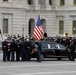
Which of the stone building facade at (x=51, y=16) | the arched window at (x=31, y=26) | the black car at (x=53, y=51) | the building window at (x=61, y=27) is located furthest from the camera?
the building window at (x=61, y=27)

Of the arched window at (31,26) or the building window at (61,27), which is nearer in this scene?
the arched window at (31,26)

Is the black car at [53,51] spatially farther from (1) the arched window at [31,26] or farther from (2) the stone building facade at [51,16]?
(1) the arched window at [31,26]

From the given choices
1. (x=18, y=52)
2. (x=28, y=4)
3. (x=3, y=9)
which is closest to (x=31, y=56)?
(x=18, y=52)

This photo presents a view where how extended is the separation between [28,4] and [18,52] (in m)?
32.7

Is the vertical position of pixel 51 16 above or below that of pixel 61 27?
above

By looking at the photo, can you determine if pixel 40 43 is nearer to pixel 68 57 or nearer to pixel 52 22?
pixel 68 57

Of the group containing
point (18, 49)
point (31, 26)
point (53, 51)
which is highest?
point (31, 26)

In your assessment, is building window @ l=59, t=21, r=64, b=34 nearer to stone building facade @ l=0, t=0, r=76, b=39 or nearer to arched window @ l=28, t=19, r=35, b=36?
stone building facade @ l=0, t=0, r=76, b=39

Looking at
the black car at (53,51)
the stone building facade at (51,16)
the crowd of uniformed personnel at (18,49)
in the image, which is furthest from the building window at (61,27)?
the crowd of uniformed personnel at (18,49)

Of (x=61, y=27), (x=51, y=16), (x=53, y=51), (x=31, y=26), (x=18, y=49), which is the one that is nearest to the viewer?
(x=18, y=49)

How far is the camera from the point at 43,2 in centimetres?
7081

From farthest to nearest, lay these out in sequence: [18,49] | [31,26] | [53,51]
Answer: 1. [31,26]
2. [53,51]
3. [18,49]

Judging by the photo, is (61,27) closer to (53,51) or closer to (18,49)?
(53,51)

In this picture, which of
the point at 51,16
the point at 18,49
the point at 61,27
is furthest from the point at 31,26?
the point at 18,49
